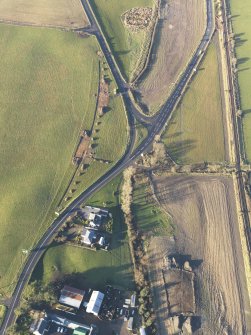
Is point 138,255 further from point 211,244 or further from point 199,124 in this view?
point 199,124

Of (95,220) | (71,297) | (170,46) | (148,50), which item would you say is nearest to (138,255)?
(95,220)

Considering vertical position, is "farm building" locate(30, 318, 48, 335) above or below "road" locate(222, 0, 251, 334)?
below

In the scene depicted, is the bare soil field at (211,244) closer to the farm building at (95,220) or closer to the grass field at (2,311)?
the farm building at (95,220)

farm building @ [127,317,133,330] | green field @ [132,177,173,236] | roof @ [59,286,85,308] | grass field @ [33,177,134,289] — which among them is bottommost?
farm building @ [127,317,133,330]

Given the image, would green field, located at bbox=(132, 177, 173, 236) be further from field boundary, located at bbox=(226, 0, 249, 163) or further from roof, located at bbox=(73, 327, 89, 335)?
field boundary, located at bbox=(226, 0, 249, 163)

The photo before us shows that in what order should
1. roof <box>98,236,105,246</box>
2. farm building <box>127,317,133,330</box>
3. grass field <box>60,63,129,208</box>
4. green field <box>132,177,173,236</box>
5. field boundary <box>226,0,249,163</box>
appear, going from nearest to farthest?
1. farm building <box>127,317,133,330</box>
2. roof <box>98,236,105,246</box>
3. green field <box>132,177,173,236</box>
4. grass field <box>60,63,129,208</box>
5. field boundary <box>226,0,249,163</box>

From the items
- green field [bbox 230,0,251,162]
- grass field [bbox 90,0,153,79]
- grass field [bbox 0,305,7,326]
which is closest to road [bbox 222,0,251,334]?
green field [bbox 230,0,251,162]

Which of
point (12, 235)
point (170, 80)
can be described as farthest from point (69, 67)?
point (12, 235)

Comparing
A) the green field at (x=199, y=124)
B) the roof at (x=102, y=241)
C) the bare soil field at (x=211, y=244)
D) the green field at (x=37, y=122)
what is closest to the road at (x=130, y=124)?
the green field at (x=37, y=122)
